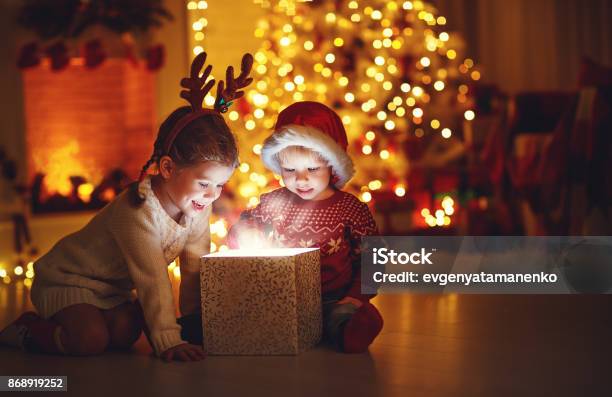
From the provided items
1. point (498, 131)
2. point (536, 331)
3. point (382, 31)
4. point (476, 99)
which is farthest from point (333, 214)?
point (476, 99)

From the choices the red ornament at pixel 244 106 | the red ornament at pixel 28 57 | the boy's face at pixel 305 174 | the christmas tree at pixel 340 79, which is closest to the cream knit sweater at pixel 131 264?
the boy's face at pixel 305 174

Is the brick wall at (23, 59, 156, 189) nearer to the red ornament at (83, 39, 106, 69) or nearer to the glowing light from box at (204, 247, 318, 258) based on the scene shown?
the red ornament at (83, 39, 106, 69)

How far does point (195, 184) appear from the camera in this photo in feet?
6.13

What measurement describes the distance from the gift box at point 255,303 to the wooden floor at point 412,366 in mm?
43

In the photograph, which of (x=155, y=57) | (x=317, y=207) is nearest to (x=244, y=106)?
(x=155, y=57)

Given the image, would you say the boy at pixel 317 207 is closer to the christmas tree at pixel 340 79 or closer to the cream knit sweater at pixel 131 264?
the cream knit sweater at pixel 131 264

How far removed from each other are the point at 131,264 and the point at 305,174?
0.48 m

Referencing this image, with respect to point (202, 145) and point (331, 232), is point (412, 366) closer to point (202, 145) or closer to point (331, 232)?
point (331, 232)

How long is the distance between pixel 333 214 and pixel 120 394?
0.74 m

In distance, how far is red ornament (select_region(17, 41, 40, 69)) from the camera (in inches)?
154

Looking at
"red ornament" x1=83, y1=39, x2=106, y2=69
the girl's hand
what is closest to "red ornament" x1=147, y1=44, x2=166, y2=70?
"red ornament" x1=83, y1=39, x2=106, y2=69

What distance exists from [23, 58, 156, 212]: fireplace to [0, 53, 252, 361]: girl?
219 cm

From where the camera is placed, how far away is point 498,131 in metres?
4.11

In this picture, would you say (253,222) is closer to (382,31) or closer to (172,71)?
(382,31)
